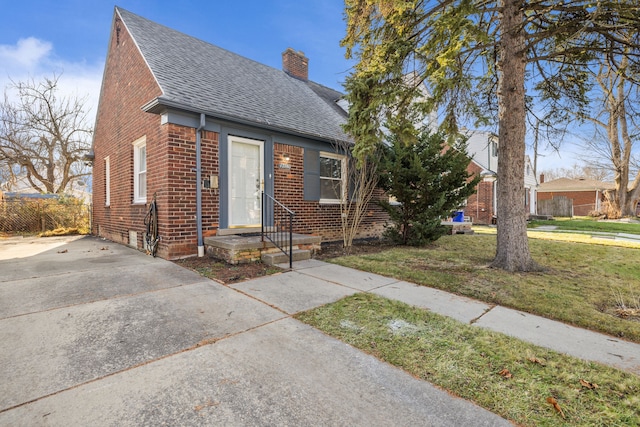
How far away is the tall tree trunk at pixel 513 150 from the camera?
5160 millimetres

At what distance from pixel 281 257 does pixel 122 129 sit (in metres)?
6.04

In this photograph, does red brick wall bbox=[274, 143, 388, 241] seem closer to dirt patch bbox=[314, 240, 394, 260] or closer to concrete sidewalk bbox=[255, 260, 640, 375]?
dirt patch bbox=[314, 240, 394, 260]

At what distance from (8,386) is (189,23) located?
40.9ft

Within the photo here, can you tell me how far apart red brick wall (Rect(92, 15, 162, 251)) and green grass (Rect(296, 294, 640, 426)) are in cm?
546

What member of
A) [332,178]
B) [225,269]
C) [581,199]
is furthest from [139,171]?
[581,199]

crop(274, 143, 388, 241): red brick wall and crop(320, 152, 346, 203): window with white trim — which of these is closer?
crop(274, 143, 388, 241): red brick wall

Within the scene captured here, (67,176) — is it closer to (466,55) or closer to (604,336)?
(466,55)

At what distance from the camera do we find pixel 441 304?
11.7ft

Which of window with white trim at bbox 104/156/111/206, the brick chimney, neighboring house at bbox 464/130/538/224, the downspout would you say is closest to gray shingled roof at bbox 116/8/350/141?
the downspout

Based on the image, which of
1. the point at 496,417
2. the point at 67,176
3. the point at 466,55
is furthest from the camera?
the point at 67,176

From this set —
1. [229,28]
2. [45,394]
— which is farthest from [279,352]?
[229,28]

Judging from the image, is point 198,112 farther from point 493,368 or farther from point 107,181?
point 107,181

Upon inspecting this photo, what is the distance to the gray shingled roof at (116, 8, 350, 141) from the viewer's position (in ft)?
20.1

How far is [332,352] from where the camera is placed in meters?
2.43
